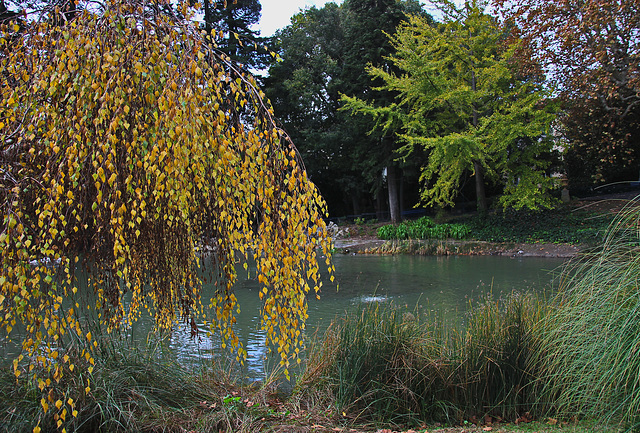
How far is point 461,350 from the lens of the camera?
4453 mm

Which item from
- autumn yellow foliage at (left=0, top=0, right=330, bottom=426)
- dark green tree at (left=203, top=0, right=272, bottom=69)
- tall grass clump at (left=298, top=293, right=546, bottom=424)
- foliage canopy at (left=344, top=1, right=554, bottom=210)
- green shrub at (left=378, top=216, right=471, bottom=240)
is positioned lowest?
tall grass clump at (left=298, top=293, right=546, bottom=424)

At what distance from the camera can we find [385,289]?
452 inches

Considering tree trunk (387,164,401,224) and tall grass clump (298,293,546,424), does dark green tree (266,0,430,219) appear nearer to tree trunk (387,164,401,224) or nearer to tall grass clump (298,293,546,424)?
tree trunk (387,164,401,224)

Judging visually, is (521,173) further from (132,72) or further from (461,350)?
(132,72)

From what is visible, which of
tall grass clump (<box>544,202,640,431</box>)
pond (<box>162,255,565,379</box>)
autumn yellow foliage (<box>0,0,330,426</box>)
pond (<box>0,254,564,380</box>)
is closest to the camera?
autumn yellow foliage (<box>0,0,330,426</box>)

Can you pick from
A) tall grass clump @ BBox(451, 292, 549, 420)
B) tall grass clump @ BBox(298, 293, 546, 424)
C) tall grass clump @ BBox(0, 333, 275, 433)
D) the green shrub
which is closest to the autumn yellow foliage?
tall grass clump @ BBox(0, 333, 275, 433)

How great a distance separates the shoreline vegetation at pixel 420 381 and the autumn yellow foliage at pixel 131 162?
831 millimetres

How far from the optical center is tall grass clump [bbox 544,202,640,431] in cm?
321

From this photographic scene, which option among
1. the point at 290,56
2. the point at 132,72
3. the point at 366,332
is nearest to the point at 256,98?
the point at 132,72

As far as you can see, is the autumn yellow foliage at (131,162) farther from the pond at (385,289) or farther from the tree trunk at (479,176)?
the tree trunk at (479,176)

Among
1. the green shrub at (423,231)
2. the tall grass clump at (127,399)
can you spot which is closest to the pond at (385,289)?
the tall grass clump at (127,399)

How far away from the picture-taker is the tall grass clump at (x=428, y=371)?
4.20 metres

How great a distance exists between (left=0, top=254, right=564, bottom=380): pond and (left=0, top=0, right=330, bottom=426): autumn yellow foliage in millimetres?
1801

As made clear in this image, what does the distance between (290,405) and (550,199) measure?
18.9 metres
